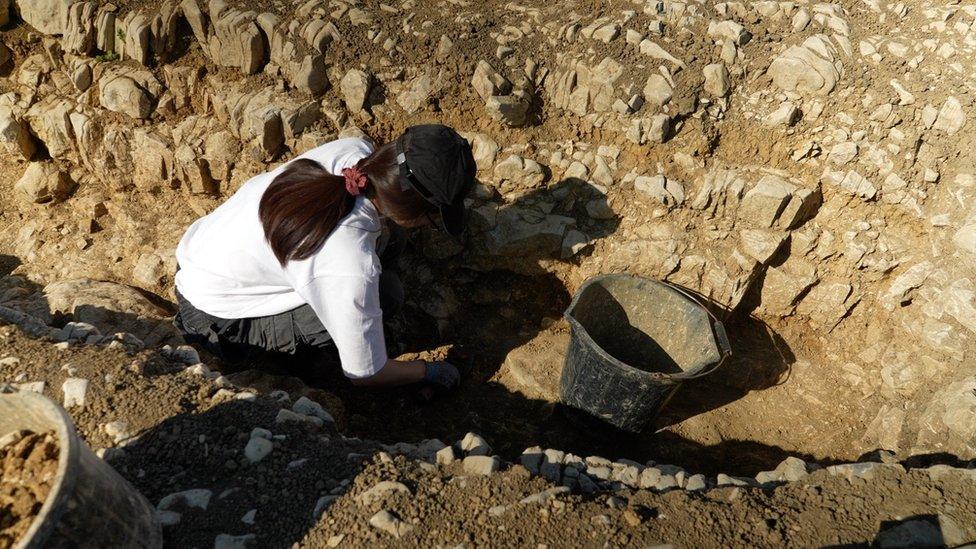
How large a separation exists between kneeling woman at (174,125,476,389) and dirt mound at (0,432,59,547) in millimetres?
899

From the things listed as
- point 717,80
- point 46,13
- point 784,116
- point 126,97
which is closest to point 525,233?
point 717,80

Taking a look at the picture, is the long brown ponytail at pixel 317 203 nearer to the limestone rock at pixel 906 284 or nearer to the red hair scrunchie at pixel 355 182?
the red hair scrunchie at pixel 355 182

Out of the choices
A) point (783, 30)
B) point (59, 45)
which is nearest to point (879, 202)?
point (783, 30)

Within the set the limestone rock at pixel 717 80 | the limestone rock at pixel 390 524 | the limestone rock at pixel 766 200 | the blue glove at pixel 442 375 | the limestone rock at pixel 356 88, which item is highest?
the limestone rock at pixel 717 80

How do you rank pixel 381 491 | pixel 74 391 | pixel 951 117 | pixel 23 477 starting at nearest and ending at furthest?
pixel 23 477, pixel 381 491, pixel 74 391, pixel 951 117

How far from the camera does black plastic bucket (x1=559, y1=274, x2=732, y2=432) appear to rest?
9.80 feet

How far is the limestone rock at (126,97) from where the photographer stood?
3920 mm

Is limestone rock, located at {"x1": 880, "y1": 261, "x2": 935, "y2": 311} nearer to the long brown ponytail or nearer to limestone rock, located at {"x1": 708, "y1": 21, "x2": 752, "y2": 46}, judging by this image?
limestone rock, located at {"x1": 708, "y1": 21, "x2": 752, "y2": 46}

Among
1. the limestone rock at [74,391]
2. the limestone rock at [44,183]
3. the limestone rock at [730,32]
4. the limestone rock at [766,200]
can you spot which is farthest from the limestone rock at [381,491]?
the limestone rock at [44,183]

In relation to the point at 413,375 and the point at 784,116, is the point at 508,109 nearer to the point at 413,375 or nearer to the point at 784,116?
→ the point at 784,116

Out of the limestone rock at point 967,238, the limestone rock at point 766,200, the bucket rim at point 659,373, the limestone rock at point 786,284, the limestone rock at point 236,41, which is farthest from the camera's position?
the limestone rock at point 236,41

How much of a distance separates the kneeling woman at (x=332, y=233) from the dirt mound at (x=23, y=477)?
0.90 metres

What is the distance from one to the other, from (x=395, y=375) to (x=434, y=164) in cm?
106

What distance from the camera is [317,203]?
2.20m
